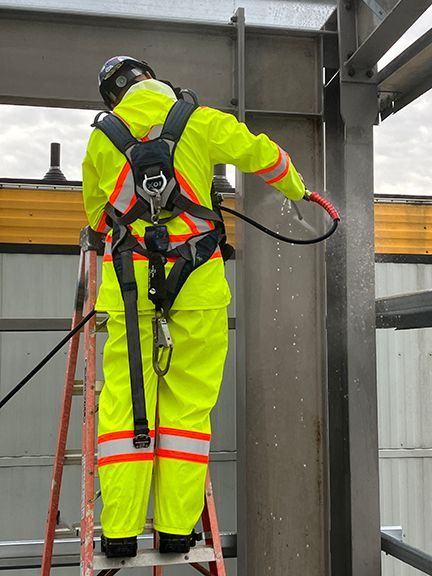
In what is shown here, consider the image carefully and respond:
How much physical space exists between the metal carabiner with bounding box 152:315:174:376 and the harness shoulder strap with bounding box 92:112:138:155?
562 millimetres

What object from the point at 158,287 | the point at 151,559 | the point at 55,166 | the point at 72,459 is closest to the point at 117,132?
the point at 158,287

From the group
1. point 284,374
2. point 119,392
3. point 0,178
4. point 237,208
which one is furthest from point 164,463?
point 0,178

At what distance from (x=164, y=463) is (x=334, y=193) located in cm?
167

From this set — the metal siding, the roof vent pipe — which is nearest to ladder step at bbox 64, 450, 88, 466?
the metal siding

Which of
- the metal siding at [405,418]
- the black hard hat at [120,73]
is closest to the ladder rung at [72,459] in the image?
the black hard hat at [120,73]

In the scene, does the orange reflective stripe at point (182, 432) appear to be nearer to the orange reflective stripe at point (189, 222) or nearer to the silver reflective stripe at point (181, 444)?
the silver reflective stripe at point (181, 444)

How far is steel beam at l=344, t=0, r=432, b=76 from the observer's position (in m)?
2.57

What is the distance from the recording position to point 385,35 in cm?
284

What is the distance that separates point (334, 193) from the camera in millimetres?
3303

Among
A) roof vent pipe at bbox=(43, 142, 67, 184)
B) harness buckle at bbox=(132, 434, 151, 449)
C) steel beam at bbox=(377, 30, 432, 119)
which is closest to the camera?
harness buckle at bbox=(132, 434, 151, 449)

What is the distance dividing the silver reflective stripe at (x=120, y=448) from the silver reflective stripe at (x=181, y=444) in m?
0.06

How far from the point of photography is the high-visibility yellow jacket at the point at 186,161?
7.35 ft

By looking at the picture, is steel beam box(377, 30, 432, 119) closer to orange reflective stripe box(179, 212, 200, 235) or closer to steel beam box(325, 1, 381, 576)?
steel beam box(325, 1, 381, 576)

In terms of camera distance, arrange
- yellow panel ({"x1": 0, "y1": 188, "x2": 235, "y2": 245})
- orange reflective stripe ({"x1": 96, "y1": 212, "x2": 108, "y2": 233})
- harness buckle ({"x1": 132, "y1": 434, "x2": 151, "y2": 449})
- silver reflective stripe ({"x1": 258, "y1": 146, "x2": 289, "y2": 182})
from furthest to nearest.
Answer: yellow panel ({"x1": 0, "y1": 188, "x2": 235, "y2": 245}) < orange reflective stripe ({"x1": 96, "y1": 212, "x2": 108, "y2": 233}) < silver reflective stripe ({"x1": 258, "y1": 146, "x2": 289, "y2": 182}) < harness buckle ({"x1": 132, "y1": 434, "x2": 151, "y2": 449})
